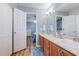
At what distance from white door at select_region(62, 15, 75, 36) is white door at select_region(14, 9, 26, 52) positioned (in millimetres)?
1451

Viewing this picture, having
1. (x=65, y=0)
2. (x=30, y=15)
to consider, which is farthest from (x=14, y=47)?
(x=65, y=0)

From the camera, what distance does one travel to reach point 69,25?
7.78ft

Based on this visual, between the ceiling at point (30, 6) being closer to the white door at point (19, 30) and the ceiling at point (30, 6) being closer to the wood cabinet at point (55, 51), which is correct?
the white door at point (19, 30)

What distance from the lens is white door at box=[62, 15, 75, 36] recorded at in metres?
2.30

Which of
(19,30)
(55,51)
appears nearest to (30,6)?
(55,51)

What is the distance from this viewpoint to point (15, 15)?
369 centimetres

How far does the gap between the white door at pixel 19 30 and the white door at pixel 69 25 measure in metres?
1.45

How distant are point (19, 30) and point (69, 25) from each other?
198 cm

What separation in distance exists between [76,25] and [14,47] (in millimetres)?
2185

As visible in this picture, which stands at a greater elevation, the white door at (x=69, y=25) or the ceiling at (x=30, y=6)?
the ceiling at (x=30, y=6)

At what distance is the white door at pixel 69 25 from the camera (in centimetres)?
230

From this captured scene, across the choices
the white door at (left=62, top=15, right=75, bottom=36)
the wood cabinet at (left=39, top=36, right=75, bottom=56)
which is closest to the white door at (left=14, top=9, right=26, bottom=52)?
the wood cabinet at (left=39, top=36, right=75, bottom=56)

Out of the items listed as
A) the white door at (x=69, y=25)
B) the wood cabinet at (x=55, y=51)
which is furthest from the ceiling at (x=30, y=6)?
the wood cabinet at (x=55, y=51)

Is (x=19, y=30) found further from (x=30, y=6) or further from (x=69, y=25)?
(x=69, y=25)
